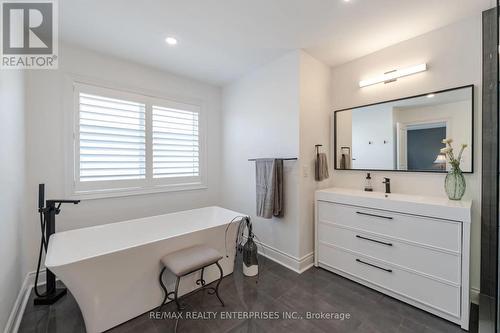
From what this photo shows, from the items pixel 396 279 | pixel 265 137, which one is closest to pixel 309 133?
pixel 265 137

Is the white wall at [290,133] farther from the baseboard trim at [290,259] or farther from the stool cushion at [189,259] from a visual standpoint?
the stool cushion at [189,259]

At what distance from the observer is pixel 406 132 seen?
2.26m

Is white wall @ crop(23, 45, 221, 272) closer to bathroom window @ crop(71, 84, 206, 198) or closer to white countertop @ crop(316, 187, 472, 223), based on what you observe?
bathroom window @ crop(71, 84, 206, 198)

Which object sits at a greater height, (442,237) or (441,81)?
(441,81)

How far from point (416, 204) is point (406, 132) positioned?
33.9 inches

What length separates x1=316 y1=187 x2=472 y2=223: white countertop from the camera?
162 cm

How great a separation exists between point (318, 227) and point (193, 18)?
8.45ft

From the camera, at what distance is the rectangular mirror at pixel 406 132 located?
1.93m

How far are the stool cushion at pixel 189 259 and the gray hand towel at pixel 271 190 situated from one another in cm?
88

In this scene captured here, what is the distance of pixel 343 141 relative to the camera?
9.05 feet

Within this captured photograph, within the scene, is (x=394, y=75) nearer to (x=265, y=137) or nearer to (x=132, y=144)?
(x=265, y=137)

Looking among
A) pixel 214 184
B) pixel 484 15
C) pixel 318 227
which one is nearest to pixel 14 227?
pixel 214 184

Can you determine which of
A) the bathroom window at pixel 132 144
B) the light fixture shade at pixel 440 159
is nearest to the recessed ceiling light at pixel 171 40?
the bathroom window at pixel 132 144

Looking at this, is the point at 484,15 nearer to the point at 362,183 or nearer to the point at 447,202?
the point at 447,202
